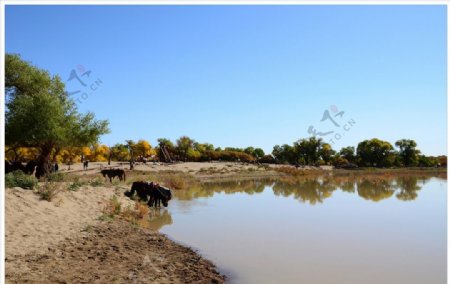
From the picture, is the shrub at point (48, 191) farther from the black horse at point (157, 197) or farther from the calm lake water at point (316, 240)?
the black horse at point (157, 197)

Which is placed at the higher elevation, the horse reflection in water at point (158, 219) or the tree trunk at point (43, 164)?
the tree trunk at point (43, 164)

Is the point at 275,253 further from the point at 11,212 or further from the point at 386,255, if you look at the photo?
the point at 11,212

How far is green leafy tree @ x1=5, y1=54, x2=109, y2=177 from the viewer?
23281 millimetres

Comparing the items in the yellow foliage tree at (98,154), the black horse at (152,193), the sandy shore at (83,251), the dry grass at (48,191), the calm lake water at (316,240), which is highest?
the yellow foliage tree at (98,154)

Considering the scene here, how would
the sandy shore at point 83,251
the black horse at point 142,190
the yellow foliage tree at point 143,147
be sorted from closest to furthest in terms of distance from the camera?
the sandy shore at point 83,251
the black horse at point 142,190
the yellow foliage tree at point 143,147

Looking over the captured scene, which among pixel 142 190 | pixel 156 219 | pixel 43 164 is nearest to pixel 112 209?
pixel 156 219

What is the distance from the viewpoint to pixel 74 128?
25.6 meters

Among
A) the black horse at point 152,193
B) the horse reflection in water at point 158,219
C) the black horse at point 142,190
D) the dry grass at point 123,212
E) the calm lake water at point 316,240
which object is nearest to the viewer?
the calm lake water at point 316,240

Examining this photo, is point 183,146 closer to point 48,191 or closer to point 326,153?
point 326,153

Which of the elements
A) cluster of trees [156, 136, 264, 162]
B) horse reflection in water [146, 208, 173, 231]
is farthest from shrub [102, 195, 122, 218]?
cluster of trees [156, 136, 264, 162]

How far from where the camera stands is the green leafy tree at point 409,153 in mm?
100875

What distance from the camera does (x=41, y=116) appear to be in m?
23.2

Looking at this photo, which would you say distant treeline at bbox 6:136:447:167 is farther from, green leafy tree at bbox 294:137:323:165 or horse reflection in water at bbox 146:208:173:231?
horse reflection in water at bbox 146:208:173:231

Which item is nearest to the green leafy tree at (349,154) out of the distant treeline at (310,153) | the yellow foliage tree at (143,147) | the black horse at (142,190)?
the distant treeline at (310,153)
